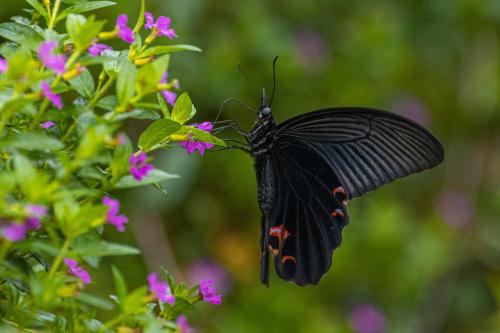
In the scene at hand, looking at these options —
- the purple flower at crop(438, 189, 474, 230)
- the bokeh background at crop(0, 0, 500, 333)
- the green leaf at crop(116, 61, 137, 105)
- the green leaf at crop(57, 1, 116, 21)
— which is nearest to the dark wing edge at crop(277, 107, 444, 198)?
the green leaf at crop(57, 1, 116, 21)

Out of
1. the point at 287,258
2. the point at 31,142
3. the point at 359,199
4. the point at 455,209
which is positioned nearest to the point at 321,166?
the point at 287,258

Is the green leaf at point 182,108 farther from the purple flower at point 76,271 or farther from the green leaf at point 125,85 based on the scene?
the purple flower at point 76,271

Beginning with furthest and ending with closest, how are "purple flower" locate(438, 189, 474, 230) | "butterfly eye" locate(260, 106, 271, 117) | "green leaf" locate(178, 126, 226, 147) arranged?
"purple flower" locate(438, 189, 474, 230)
"butterfly eye" locate(260, 106, 271, 117)
"green leaf" locate(178, 126, 226, 147)

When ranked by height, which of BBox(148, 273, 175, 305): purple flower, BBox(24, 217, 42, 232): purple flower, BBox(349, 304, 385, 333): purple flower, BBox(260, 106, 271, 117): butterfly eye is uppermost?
BBox(24, 217, 42, 232): purple flower

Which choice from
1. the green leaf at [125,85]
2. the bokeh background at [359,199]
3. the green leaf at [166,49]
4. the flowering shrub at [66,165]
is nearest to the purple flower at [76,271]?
the flowering shrub at [66,165]

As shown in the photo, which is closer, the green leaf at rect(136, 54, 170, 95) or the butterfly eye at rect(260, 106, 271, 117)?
the green leaf at rect(136, 54, 170, 95)

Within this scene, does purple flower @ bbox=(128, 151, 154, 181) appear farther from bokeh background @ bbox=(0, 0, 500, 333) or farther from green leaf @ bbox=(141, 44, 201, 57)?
bokeh background @ bbox=(0, 0, 500, 333)
